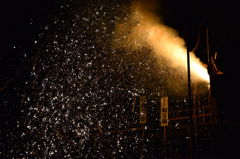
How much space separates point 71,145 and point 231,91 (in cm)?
791

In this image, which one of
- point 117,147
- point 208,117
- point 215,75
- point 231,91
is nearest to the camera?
point 215,75

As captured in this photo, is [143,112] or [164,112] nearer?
[164,112]

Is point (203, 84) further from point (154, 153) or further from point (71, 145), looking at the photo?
point (71, 145)

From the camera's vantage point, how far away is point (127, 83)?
40.1 ft

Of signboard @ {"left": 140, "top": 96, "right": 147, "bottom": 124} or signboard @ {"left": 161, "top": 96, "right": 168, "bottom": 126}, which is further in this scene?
signboard @ {"left": 140, "top": 96, "right": 147, "bottom": 124}

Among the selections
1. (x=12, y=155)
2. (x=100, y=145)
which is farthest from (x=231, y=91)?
(x=12, y=155)

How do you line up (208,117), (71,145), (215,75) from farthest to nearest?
(71,145)
(208,117)
(215,75)

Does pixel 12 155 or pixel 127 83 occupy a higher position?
pixel 127 83

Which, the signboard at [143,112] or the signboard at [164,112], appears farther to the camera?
the signboard at [143,112]

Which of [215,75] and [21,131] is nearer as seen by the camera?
[215,75]

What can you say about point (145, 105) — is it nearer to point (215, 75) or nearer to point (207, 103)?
point (207, 103)

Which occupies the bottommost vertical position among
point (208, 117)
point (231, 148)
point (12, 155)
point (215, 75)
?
point (12, 155)

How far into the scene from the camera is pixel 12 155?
39.0 feet

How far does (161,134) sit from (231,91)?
3.45 m
